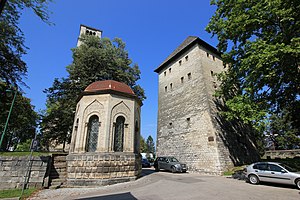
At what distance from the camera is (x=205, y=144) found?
54.8 ft

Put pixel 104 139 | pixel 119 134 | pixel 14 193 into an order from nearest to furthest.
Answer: pixel 14 193
pixel 104 139
pixel 119 134

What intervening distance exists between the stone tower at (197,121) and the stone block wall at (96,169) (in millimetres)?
9370

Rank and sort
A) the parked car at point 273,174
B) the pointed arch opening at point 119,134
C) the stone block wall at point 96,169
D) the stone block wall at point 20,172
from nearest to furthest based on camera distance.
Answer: the parked car at point 273,174 → the stone block wall at point 20,172 → the stone block wall at point 96,169 → the pointed arch opening at point 119,134

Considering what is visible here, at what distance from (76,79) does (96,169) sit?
1362 cm

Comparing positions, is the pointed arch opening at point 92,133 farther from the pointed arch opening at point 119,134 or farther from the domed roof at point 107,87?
the domed roof at point 107,87

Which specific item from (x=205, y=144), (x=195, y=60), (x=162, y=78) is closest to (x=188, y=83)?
(x=195, y=60)

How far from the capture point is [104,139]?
1070 cm

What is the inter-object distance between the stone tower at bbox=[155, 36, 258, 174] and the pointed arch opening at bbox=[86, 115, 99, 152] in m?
11.3

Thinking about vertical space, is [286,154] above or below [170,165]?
above

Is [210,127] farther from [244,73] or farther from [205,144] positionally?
[244,73]

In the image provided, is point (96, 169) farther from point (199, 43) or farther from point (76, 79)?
point (199, 43)

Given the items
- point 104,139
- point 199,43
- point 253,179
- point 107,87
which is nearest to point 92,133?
point 104,139

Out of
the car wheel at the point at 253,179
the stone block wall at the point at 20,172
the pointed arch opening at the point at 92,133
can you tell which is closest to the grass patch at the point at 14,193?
the stone block wall at the point at 20,172

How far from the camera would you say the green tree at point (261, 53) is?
395 inches
